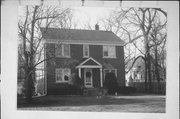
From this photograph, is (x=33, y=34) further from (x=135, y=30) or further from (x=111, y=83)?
(x=135, y=30)

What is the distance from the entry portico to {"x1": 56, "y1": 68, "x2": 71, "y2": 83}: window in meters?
0.26

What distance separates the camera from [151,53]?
5.75 m

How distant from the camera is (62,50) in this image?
18.9ft

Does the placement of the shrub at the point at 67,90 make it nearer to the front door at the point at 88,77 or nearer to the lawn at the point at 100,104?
the lawn at the point at 100,104

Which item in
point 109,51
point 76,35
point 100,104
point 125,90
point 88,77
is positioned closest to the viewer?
point 100,104

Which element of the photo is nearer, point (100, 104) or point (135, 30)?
point (100, 104)

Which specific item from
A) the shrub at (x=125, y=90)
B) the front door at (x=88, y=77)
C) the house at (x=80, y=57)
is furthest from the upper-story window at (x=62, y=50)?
the shrub at (x=125, y=90)

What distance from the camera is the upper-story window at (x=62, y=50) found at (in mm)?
5746

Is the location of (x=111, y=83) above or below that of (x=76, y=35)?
below

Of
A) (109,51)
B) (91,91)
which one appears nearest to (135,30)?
(109,51)

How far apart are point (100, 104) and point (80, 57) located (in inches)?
46.1

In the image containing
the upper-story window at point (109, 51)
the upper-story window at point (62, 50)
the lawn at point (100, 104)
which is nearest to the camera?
the lawn at point (100, 104)

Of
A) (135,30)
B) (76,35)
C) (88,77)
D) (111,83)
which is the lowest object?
(111,83)

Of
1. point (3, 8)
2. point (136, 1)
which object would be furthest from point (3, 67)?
point (136, 1)
